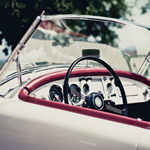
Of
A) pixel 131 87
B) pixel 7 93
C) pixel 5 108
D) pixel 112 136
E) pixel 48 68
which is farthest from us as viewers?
pixel 131 87

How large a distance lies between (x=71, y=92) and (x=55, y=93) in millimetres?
343

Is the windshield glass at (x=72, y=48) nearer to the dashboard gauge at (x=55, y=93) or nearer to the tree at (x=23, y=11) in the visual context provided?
the dashboard gauge at (x=55, y=93)

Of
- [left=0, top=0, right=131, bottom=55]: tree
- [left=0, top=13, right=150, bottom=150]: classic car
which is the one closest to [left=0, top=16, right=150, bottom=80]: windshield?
[left=0, top=13, right=150, bottom=150]: classic car

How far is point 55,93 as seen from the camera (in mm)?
2469

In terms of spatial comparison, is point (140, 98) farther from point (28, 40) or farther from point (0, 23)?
point (0, 23)

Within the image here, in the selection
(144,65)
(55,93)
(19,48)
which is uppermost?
(19,48)

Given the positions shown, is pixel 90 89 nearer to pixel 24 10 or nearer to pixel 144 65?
pixel 144 65

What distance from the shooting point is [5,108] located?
2.04 m

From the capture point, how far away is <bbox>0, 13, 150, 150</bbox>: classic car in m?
1.61

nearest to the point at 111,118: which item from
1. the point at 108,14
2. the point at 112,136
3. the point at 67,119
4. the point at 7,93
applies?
the point at 112,136

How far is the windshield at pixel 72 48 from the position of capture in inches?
106

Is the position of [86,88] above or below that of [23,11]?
below

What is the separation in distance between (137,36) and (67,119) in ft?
5.34

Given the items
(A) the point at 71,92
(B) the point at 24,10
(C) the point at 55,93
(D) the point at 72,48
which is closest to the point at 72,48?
(D) the point at 72,48
